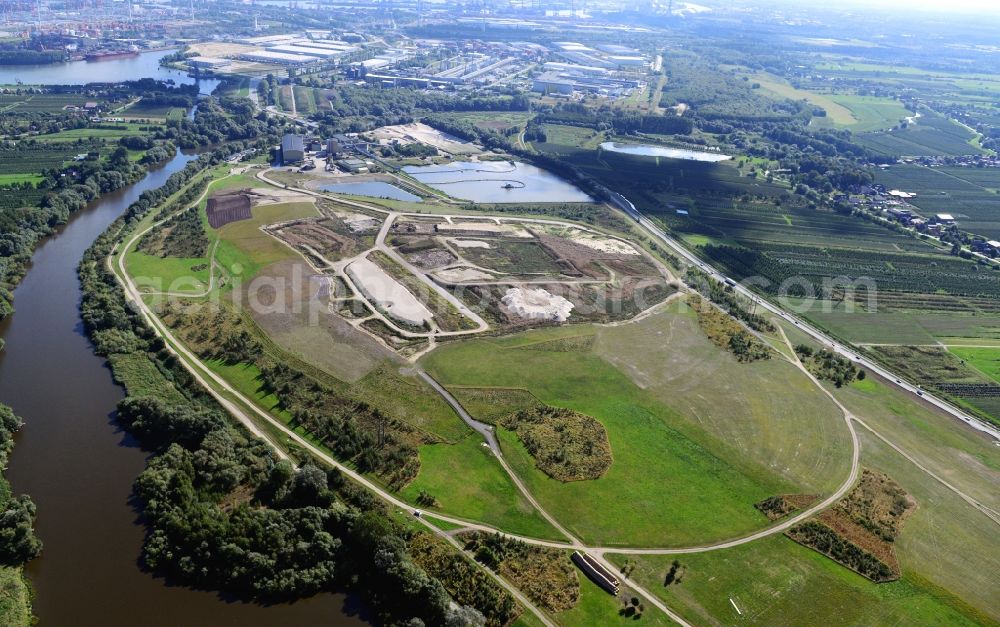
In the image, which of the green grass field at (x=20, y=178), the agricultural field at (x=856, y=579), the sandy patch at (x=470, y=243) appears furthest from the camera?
the green grass field at (x=20, y=178)

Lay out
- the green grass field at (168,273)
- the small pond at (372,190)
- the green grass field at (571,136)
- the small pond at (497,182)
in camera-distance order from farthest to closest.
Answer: the green grass field at (571,136)
the small pond at (497,182)
the small pond at (372,190)
the green grass field at (168,273)

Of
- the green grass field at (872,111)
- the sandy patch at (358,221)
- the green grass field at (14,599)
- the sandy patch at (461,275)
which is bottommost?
the green grass field at (14,599)

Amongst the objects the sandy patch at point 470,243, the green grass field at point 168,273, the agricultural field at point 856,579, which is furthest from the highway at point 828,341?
the green grass field at point 168,273

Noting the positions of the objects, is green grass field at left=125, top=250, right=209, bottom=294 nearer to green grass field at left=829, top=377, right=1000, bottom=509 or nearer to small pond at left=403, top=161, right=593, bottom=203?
small pond at left=403, top=161, right=593, bottom=203

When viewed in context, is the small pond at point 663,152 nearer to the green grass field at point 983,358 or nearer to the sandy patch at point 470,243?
the sandy patch at point 470,243

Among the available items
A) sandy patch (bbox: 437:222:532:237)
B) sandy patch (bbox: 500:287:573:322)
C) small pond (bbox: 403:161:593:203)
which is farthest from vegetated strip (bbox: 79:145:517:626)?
small pond (bbox: 403:161:593:203)

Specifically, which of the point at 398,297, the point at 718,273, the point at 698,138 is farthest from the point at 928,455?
the point at 698,138
